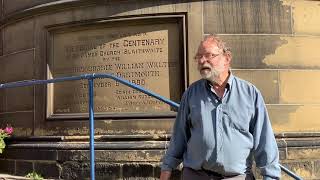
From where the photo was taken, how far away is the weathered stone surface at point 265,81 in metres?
8.02

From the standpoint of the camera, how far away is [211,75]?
336 centimetres

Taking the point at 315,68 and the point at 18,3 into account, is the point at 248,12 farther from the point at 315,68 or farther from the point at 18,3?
the point at 18,3

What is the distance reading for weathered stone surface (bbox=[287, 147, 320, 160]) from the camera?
25.7 ft

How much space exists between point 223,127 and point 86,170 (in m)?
5.14

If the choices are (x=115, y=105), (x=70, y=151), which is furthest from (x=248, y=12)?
(x=70, y=151)

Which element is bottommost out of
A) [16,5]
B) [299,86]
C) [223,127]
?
[223,127]

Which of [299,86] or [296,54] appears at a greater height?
[296,54]

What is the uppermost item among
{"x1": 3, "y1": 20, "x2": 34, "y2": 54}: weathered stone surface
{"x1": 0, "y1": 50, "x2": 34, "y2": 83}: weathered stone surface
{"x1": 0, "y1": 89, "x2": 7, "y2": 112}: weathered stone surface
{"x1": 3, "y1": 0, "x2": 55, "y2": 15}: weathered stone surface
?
{"x1": 3, "y1": 0, "x2": 55, "y2": 15}: weathered stone surface

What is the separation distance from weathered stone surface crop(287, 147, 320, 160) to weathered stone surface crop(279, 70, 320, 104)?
778 millimetres

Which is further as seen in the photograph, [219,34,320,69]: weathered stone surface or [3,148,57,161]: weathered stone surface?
[3,148,57,161]: weathered stone surface

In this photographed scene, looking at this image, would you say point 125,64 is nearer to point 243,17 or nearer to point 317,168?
point 243,17

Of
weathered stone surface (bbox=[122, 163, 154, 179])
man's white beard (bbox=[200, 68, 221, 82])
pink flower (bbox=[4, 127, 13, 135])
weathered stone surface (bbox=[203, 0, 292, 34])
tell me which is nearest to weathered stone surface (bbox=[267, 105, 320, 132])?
weathered stone surface (bbox=[203, 0, 292, 34])

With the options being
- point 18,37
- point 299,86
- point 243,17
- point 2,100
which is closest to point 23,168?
point 2,100

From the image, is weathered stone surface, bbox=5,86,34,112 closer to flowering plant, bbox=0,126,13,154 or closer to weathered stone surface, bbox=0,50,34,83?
weathered stone surface, bbox=0,50,34,83
